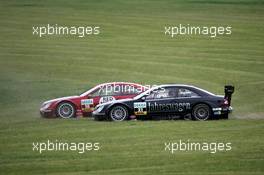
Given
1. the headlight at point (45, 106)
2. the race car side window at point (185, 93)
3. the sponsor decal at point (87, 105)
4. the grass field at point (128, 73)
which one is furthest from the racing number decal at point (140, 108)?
the headlight at point (45, 106)

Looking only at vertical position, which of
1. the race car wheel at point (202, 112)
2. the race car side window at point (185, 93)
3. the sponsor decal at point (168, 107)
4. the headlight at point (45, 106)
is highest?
the race car side window at point (185, 93)

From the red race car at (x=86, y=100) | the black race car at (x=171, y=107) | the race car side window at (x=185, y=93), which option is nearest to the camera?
the black race car at (x=171, y=107)

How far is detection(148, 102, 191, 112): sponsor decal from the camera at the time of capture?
1927 centimetres

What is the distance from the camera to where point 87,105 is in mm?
20344

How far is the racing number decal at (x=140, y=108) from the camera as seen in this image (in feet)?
63.4

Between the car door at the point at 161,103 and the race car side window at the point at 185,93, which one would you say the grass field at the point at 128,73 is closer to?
the car door at the point at 161,103

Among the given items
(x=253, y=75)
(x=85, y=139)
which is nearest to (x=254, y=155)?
(x=85, y=139)

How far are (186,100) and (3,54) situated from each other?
8416 mm

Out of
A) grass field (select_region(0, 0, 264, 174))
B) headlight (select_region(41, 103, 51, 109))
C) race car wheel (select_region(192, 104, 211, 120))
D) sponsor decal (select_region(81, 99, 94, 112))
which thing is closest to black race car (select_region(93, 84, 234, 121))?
race car wheel (select_region(192, 104, 211, 120))

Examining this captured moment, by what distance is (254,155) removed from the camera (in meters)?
16.1

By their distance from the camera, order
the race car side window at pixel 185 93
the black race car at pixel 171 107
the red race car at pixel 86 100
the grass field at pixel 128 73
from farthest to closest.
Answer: the red race car at pixel 86 100 → the race car side window at pixel 185 93 → the black race car at pixel 171 107 → the grass field at pixel 128 73

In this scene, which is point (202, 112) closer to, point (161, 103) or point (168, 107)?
point (168, 107)

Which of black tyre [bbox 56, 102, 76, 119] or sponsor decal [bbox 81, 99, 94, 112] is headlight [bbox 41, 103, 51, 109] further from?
sponsor decal [bbox 81, 99, 94, 112]

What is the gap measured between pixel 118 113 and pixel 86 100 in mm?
1214
